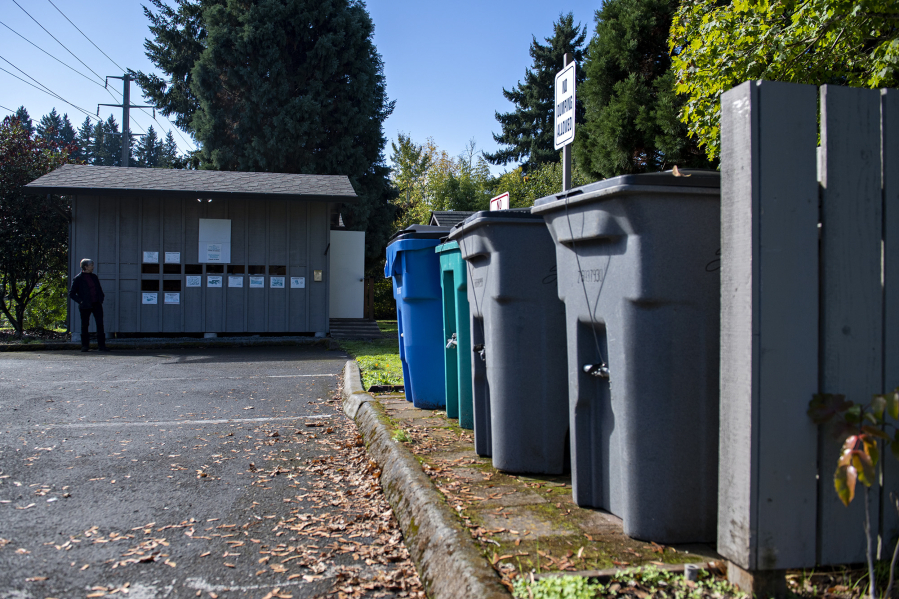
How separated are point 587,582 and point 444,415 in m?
3.42

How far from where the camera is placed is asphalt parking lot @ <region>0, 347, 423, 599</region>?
2.87 metres

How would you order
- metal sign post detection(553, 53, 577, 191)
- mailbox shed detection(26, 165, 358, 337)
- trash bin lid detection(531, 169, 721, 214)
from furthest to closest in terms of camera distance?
mailbox shed detection(26, 165, 358, 337), metal sign post detection(553, 53, 577, 191), trash bin lid detection(531, 169, 721, 214)

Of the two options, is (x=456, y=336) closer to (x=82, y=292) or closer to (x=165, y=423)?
(x=165, y=423)

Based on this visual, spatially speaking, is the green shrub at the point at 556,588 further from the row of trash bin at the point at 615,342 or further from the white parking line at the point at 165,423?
the white parking line at the point at 165,423

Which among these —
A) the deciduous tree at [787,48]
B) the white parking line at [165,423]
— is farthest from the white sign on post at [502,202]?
the deciduous tree at [787,48]

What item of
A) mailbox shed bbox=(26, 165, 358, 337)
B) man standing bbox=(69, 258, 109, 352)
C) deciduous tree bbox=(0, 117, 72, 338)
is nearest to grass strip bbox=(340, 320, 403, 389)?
mailbox shed bbox=(26, 165, 358, 337)

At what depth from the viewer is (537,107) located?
43.3 metres

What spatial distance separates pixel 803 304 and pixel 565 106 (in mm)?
2811

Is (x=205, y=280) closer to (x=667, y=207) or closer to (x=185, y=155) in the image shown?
(x=667, y=207)

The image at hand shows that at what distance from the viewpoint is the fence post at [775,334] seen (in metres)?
2.16

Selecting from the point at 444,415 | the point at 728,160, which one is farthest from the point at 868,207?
the point at 444,415

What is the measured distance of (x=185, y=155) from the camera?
1193 inches

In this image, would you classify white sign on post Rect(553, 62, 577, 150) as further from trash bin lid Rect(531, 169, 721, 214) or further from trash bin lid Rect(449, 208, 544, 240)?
trash bin lid Rect(531, 169, 721, 214)

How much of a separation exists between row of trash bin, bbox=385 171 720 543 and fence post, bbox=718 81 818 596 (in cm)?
41
